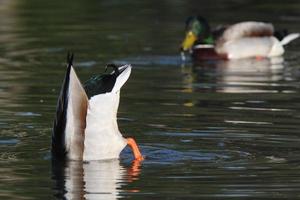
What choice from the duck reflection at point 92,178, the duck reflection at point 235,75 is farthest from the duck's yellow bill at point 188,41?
the duck reflection at point 92,178

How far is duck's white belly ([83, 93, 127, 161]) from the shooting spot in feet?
35.2

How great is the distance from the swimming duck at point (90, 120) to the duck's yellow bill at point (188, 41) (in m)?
8.74

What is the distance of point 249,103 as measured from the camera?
14266 mm

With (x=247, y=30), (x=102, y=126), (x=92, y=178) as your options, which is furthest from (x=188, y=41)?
(x=92, y=178)

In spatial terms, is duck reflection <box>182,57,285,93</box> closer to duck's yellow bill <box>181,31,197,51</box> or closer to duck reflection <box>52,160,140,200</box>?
duck's yellow bill <box>181,31,197,51</box>

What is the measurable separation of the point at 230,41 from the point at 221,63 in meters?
0.95

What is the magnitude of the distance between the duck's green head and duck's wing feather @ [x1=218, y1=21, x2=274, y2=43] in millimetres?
311

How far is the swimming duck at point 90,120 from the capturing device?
10578 millimetres

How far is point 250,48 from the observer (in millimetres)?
20109

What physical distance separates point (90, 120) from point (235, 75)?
696 cm

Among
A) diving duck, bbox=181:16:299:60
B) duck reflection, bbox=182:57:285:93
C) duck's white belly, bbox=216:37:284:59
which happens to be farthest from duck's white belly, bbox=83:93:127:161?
duck's white belly, bbox=216:37:284:59

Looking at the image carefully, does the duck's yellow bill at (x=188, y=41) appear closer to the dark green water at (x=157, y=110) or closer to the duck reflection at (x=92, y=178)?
the dark green water at (x=157, y=110)

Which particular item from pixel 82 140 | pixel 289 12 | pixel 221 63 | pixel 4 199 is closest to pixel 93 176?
pixel 82 140

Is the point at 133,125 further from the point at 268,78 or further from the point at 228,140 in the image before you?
the point at 268,78
